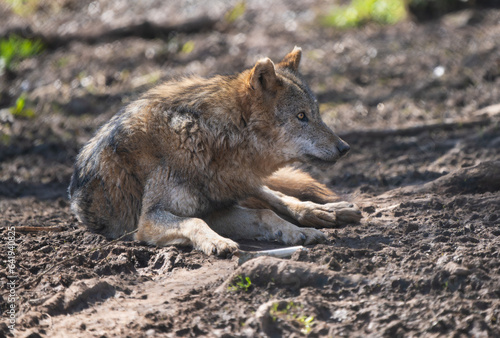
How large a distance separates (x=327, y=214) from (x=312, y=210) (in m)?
0.17

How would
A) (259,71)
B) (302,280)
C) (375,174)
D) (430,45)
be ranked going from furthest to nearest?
(430,45) → (375,174) → (259,71) → (302,280)

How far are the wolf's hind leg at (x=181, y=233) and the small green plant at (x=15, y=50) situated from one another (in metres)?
7.62

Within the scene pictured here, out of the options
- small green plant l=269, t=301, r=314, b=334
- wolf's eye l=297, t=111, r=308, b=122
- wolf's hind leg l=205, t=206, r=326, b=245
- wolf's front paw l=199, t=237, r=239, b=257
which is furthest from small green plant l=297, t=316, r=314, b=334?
wolf's eye l=297, t=111, r=308, b=122

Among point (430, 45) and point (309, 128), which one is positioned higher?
point (430, 45)

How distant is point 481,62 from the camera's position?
9.20m

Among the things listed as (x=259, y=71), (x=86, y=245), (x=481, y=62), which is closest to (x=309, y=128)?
(x=259, y=71)

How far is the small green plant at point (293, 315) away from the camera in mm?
3243

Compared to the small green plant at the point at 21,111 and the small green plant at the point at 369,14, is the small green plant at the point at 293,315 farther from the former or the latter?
the small green plant at the point at 369,14

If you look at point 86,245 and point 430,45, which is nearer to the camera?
point 86,245

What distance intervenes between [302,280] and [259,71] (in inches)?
79.7

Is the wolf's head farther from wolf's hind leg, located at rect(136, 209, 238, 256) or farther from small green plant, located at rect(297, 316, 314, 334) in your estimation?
small green plant, located at rect(297, 316, 314, 334)

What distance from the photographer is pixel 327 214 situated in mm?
5027

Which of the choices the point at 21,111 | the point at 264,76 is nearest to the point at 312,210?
the point at 264,76

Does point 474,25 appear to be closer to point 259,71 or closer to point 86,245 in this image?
point 259,71
